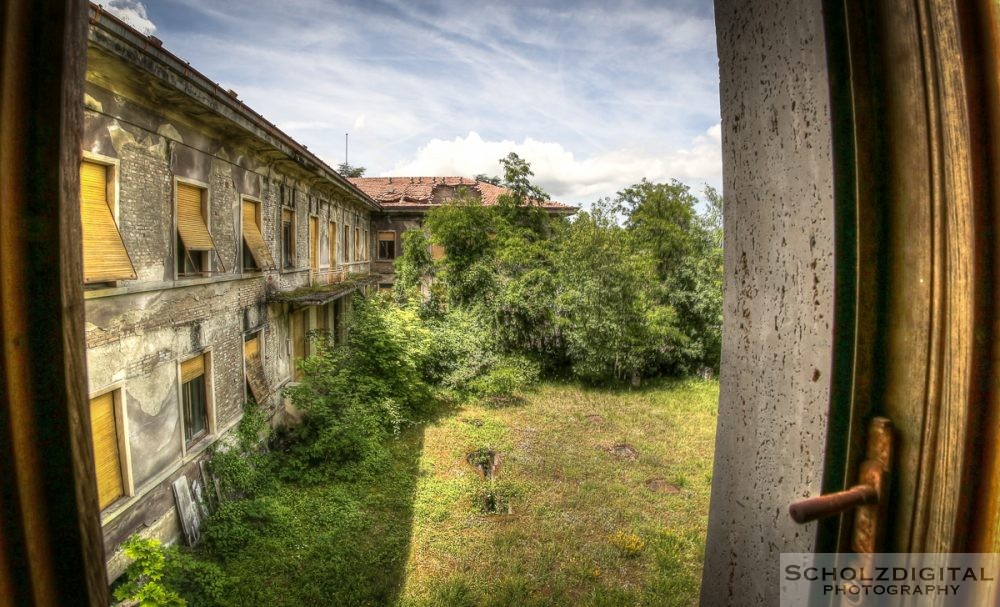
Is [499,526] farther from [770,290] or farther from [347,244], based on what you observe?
[347,244]

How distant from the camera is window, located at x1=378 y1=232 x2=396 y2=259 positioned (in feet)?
69.6

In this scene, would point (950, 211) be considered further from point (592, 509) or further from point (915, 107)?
point (592, 509)

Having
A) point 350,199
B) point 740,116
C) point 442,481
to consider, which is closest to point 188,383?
point 442,481

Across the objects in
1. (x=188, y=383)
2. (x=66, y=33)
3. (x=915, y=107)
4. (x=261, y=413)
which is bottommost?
(x=261, y=413)

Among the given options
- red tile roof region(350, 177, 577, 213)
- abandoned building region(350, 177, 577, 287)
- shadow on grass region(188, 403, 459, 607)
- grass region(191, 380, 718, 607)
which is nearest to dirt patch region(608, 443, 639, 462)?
grass region(191, 380, 718, 607)

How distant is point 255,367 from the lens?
8.96 m

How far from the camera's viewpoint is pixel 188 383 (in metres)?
6.85

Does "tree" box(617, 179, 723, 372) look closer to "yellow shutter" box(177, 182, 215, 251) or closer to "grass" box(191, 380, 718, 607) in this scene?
"grass" box(191, 380, 718, 607)

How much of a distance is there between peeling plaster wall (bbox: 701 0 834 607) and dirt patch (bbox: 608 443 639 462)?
9.66 meters

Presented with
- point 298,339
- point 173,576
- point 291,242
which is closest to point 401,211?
point 291,242

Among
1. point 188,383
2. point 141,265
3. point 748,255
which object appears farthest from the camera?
point 188,383

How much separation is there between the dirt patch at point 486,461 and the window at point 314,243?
20.2 ft

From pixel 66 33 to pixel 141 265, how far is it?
5934mm

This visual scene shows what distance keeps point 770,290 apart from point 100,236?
591cm
